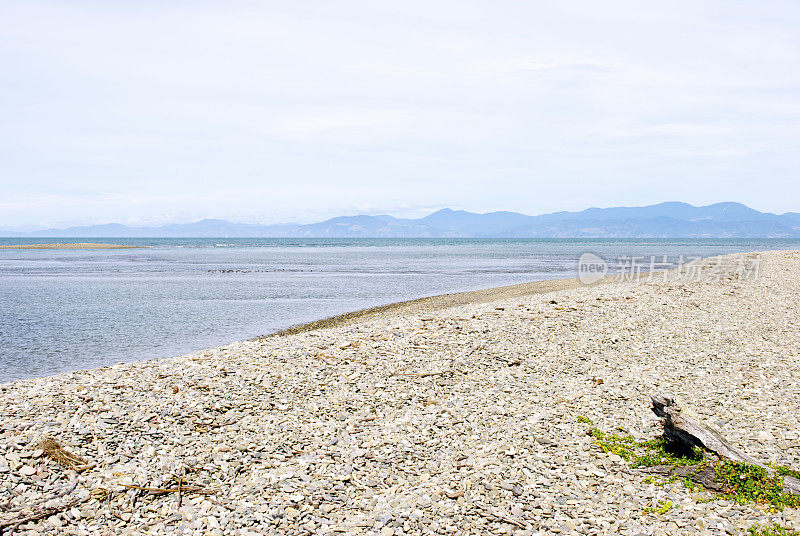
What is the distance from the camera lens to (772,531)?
548cm

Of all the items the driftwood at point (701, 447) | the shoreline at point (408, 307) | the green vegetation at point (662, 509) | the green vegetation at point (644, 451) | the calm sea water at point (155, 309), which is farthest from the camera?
the shoreline at point (408, 307)

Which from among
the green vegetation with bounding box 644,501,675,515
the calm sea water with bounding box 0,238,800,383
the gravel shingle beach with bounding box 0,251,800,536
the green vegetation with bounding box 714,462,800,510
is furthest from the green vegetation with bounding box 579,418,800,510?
the calm sea water with bounding box 0,238,800,383

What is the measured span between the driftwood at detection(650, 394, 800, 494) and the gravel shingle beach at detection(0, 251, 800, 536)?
0.33 metres

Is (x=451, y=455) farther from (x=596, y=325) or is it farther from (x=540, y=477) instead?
(x=596, y=325)

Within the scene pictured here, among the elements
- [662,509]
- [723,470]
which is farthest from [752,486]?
[662,509]

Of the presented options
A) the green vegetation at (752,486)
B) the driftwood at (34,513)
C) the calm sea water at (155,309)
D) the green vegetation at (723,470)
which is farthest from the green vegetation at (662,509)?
the calm sea water at (155,309)

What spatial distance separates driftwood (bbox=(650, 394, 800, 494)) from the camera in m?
6.51

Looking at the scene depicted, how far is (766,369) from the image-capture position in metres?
11.6

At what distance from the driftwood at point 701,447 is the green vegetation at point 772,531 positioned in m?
0.83

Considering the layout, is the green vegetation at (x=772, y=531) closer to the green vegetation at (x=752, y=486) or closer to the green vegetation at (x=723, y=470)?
the green vegetation at (x=723, y=470)

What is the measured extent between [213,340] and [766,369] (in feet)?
50.4

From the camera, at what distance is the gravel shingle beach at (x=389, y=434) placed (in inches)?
237

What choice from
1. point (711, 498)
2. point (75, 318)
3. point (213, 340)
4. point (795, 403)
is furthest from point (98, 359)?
point (795, 403)

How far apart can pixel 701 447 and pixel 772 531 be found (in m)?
1.59
